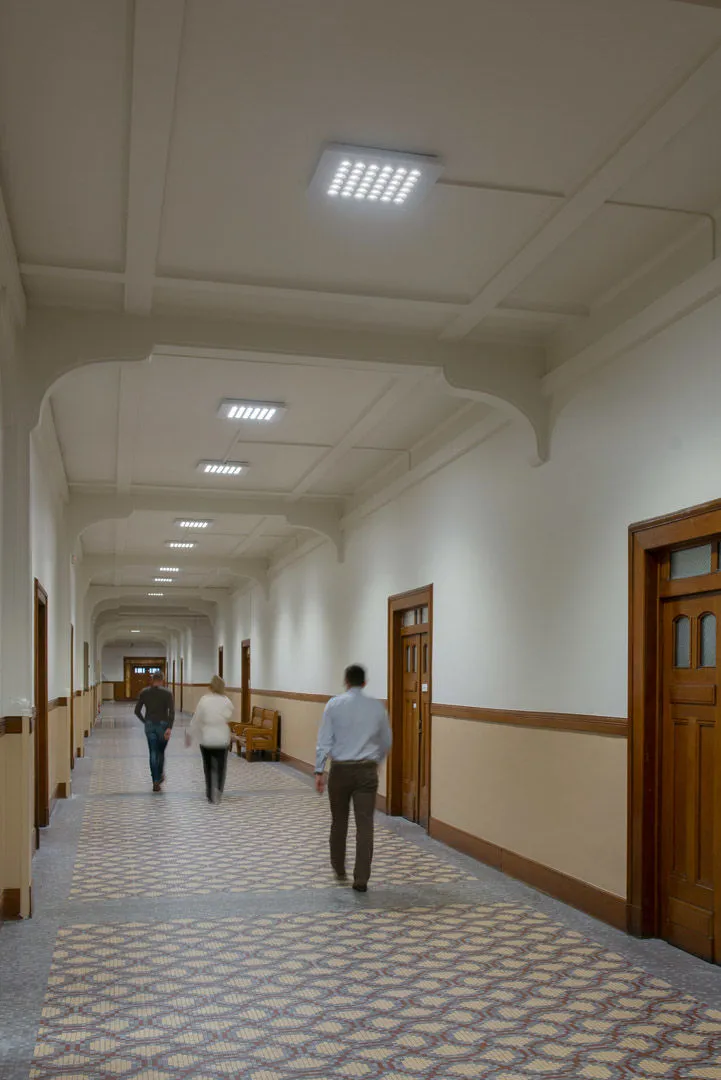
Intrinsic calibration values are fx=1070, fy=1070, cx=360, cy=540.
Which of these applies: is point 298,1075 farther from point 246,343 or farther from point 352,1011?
point 246,343

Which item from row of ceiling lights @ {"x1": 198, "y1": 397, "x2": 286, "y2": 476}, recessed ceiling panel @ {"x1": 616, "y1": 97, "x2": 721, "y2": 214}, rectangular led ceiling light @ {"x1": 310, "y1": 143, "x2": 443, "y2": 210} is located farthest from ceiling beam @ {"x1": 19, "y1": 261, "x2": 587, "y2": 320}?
row of ceiling lights @ {"x1": 198, "y1": 397, "x2": 286, "y2": 476}

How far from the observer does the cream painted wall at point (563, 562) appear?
588cm

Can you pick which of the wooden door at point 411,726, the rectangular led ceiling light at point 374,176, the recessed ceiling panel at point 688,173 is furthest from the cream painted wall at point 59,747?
the recessed ceiling panel at point 688,173

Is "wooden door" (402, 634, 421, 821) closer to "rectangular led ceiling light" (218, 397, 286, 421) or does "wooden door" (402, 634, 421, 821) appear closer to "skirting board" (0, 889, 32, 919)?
"rectangular led ceiling light" (218, 397, 286, 421)

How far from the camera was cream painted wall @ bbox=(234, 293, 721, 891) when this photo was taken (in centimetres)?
588

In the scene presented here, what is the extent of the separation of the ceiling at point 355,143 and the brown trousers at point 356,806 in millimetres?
2821

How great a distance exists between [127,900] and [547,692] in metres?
3.15

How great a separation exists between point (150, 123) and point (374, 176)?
1.08 m

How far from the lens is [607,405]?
22.0ft

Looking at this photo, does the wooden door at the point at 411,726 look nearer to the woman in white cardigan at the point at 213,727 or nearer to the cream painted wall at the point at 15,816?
the woman in white cardigan at the point at 213,727

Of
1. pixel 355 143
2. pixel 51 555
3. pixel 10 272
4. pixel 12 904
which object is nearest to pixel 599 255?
pixel 355 143

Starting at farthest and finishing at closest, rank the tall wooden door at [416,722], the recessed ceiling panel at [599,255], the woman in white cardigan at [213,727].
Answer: the woman in white cardigan at [213,727]
the tall wooden door at [416,722]
the recessed ceiling panel at [599,255]

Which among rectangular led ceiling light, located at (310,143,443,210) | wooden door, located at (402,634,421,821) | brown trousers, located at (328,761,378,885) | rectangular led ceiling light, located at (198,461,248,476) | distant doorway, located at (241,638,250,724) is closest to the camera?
rectangular led ceiling light, located at (310,143,443,210)

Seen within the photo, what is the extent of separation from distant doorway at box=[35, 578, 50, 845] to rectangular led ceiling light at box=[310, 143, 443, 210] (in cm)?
552
